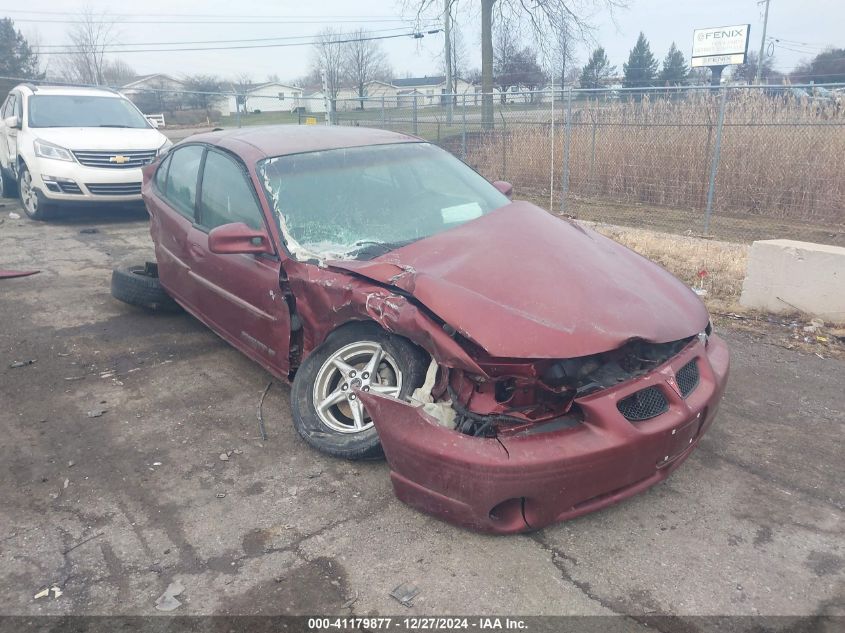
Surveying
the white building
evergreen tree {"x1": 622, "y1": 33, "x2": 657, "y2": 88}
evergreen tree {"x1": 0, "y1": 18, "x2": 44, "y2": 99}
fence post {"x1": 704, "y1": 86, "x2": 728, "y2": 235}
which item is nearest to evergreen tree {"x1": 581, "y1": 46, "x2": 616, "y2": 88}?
evergreen tree {"x1": 622, "y1": 33, "x2": 657, "y2": 88}

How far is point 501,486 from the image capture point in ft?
8.43

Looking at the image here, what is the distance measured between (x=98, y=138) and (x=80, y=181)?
2.38 feet

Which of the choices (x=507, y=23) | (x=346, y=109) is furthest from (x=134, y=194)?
(x=507, y=23)

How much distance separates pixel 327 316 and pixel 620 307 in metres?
1.45

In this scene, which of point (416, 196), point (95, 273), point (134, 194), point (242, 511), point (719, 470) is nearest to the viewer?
point (242, 511)

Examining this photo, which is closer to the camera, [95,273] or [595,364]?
[595,364]

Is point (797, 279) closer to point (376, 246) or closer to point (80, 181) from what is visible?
point (376, 246)

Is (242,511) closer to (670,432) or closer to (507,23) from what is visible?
(670,432)

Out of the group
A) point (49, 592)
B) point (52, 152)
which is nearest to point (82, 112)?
point (52, 152)

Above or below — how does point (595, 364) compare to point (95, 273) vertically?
above

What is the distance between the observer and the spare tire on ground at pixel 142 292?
17.9 ft

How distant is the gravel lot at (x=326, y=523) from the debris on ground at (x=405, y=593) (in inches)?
1.1

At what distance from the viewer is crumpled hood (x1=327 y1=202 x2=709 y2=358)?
2713 mm

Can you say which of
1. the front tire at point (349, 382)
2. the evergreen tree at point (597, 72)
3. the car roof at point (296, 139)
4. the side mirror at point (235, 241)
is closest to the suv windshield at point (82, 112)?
the car roof at point (296, 139)
